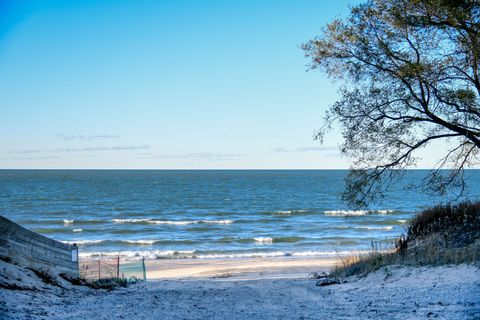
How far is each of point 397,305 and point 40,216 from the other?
→ 53.3 meters

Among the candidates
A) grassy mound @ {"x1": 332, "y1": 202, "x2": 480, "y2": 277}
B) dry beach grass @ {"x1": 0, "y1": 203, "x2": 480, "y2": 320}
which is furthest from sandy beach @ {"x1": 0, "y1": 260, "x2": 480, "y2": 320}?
grassy mound @ {"x1": 332, "y1": 202, "x2": 480, "y2": 277}

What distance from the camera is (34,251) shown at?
11.9m

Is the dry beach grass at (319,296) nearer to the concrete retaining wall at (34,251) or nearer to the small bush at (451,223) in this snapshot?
the small bush at (451,223)

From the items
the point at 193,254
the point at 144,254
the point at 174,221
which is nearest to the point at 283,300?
the point at 193,254

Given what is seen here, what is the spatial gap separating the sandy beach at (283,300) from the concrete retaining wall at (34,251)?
752 millimetres

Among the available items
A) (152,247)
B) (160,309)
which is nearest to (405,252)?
(160,309)

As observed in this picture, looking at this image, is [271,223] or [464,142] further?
[271,223]

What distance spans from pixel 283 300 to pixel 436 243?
5715 mm

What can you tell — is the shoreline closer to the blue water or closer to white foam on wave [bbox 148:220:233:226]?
the blue water

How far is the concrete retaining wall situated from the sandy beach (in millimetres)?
752

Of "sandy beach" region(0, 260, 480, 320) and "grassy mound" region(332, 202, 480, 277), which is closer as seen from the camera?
"sandy beach" region(0, 260, 480, 320)

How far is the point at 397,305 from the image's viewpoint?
7801mm

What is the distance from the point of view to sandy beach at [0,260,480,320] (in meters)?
7.43

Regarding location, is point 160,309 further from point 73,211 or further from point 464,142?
point 73,211
